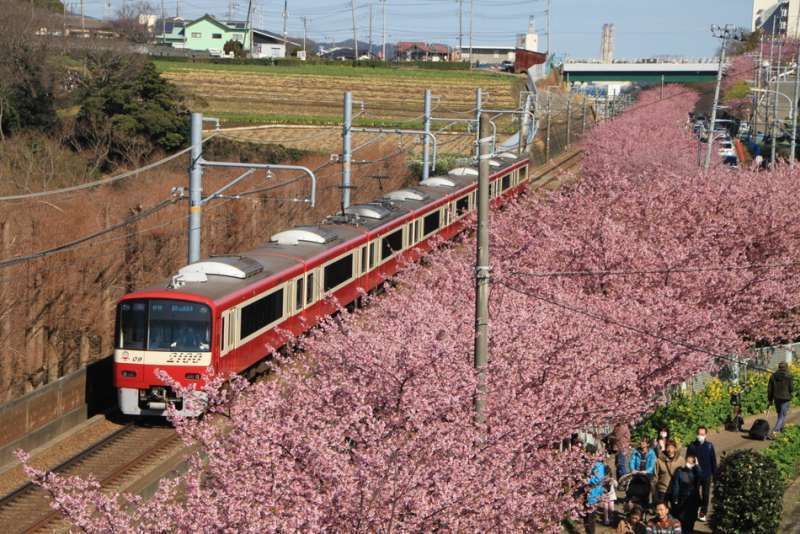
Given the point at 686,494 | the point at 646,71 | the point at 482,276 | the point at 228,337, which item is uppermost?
the point at 646,71

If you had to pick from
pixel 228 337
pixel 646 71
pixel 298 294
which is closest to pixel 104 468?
pixel 228 337

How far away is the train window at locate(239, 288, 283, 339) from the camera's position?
18.8 m

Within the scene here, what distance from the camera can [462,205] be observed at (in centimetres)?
3578

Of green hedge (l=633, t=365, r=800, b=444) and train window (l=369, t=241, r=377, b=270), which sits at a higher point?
train window (l=369, t=241, r=377, b=270)

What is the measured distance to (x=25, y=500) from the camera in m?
15.6

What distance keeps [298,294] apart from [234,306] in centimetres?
302

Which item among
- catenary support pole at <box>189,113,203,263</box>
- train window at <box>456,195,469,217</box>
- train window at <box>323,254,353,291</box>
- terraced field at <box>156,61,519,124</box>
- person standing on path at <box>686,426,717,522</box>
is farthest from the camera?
terraced field at <box>156,61,519,124</box>

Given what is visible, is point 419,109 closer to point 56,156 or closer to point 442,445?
point 56,156

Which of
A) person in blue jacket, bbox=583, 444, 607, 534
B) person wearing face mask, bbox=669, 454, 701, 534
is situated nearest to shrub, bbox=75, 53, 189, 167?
person in blue jacket, bbox=583, 444, 607, 534

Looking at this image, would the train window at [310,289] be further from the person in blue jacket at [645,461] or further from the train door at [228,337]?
the person in blue jacket at [645,461]

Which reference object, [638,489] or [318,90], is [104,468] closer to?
[638,489]

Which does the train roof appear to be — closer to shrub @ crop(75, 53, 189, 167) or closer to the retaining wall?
the retaining wall

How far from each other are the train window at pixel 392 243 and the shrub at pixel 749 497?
1302 centimetres

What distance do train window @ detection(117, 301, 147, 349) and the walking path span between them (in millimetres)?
7260
